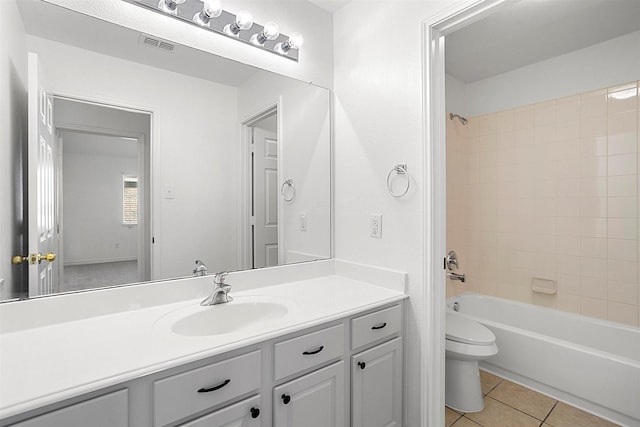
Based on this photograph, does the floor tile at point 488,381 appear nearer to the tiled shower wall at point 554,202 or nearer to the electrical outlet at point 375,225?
the tiled shower wall at point 554,202

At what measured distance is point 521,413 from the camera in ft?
6.27

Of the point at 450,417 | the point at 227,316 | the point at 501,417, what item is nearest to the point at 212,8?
the point at 227,316

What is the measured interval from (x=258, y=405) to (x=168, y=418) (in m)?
0.28

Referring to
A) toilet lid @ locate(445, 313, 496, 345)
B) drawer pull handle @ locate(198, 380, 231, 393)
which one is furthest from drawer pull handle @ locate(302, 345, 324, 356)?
toilet lid @ locate(445, 313, 496, 345)

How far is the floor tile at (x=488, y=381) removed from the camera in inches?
85.4

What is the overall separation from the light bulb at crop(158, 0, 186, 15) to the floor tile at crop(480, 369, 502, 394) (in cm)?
283

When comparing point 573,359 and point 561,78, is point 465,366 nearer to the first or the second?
point 573,359

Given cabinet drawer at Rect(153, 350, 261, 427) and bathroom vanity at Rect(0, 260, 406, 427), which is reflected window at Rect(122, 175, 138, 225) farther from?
cabinet drawer at Rect(153, 350, 261, 427)

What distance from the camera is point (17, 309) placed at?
109cm

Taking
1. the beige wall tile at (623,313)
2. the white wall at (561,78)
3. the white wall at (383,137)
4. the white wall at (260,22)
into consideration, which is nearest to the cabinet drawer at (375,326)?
the white wall at (383,137)

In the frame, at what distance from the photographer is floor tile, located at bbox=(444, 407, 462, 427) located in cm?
184

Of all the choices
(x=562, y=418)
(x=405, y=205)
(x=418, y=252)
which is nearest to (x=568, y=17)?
(x=405, y=205)

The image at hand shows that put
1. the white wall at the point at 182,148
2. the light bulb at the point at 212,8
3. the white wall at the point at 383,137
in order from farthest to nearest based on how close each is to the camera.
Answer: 1. the white wall at the point at 383,137
2. the light bulb at the point at 212,8
3. the white wall at the point at 182,148

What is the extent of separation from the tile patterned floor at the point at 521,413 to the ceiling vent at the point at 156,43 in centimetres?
246
